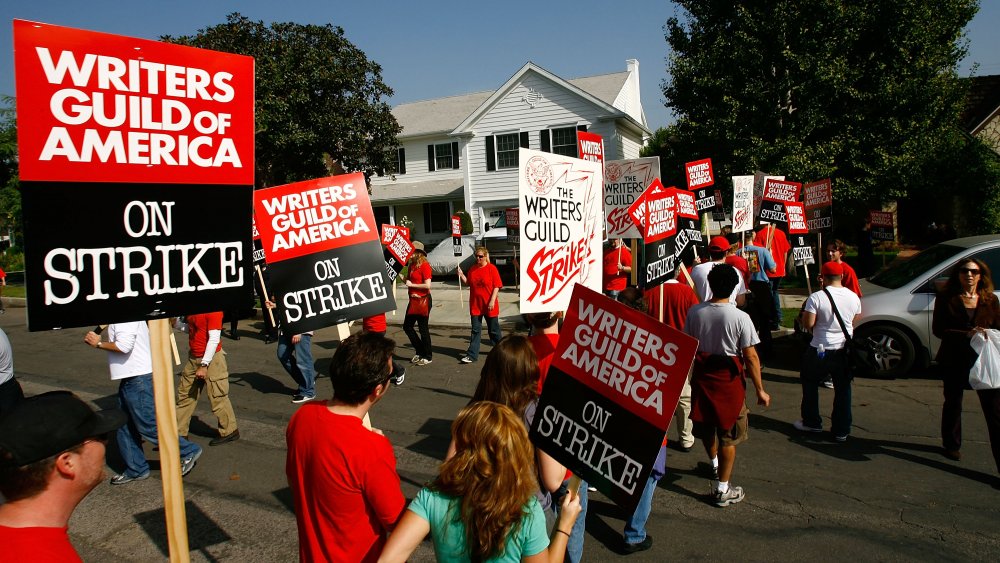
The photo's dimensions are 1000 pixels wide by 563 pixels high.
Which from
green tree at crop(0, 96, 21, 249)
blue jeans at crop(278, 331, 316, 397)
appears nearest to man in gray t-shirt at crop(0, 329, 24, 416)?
blue jeans at crop(278, 331, 316, 397)

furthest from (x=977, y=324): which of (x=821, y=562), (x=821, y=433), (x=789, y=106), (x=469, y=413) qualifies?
(x=789, y=106)

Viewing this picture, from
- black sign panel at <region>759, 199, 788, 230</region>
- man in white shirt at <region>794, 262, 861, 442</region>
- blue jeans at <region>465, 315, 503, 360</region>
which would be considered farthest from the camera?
black sign panel at <region>759, 199, 788, 230</region>

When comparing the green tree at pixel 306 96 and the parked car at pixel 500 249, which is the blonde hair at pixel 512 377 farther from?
the green tree at pixel 306 96

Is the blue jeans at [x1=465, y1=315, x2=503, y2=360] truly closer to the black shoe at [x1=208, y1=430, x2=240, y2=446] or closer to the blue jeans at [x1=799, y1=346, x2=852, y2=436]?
the black shoe at [x1=208, y1=430, x2=240, y2=446]

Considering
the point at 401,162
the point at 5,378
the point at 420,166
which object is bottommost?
the point at 5,378

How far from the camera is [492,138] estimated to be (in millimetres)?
27391

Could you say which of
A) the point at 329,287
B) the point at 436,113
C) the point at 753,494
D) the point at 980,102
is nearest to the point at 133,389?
the point at 329,287

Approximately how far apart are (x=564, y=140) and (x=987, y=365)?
21.9 m

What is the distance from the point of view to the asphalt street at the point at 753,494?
4340 millimetres

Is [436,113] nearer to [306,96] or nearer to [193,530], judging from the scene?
[306,96]

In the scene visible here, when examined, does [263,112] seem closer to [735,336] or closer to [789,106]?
[789,106]

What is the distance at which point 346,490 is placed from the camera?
8.36 ft

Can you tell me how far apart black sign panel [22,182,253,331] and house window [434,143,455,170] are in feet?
95.3

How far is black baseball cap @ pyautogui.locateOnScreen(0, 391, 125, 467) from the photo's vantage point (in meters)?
1.91
